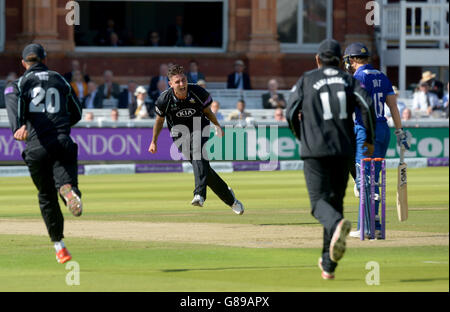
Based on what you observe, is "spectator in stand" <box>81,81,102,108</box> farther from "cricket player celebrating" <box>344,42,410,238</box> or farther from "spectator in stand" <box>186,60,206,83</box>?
"cricket player celebrating" <box>344,42,410,238</box>

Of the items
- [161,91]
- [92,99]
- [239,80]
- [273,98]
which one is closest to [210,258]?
[161,91]

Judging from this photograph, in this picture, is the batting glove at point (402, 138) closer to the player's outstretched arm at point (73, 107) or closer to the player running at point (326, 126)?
the player running at point (326, 126)

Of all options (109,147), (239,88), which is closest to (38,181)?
(109,147)

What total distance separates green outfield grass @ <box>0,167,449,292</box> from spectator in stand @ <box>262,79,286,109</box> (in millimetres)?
9526

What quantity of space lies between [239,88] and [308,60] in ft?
9.41

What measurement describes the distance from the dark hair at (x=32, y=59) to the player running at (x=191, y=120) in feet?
10.1

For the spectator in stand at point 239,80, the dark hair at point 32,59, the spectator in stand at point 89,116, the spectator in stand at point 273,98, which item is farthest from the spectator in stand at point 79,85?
the dark hair at point 32,59

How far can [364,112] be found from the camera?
961cm

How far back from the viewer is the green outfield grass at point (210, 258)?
9.48m

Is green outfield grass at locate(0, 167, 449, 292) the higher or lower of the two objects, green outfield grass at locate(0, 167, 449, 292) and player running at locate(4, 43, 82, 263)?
the lower

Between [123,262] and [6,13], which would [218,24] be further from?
[123,262]

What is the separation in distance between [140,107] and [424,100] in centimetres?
697

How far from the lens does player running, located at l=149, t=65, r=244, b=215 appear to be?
44.5ft

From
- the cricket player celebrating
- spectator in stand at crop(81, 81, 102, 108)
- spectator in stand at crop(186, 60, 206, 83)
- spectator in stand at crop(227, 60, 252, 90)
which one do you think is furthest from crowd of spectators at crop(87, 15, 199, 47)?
the cricket player celebrating
